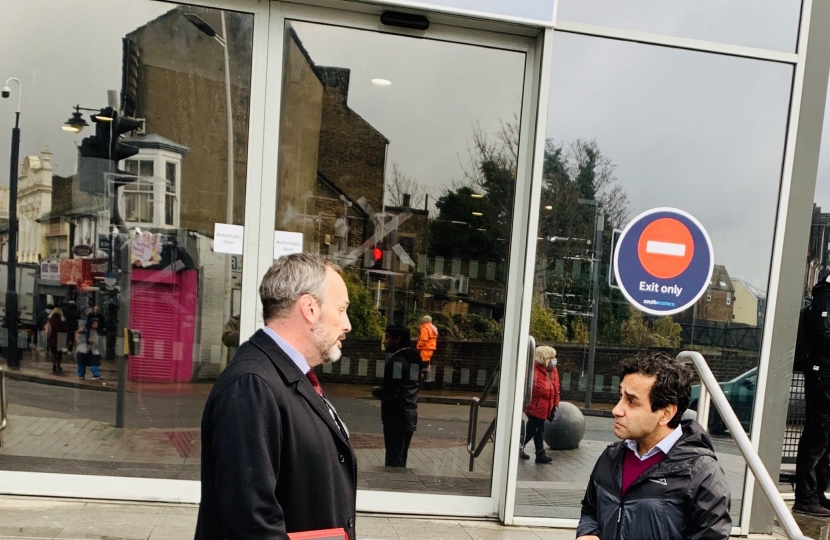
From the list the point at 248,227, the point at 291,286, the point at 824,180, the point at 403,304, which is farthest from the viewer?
the point at 824,180

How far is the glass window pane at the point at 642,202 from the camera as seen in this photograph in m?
4.92

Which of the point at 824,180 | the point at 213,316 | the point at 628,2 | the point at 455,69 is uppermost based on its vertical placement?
the point at 628,2

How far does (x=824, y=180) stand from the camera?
6.09 m

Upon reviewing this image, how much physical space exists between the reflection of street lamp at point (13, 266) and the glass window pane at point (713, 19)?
426 centimetres

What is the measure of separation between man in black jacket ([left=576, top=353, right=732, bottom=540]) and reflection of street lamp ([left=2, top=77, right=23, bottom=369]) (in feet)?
14.0

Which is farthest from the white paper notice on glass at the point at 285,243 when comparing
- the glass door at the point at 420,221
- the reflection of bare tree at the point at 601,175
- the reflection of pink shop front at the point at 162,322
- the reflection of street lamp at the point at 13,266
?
the reflection of bare tree at the point at 601,175

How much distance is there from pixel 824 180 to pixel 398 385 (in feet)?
14.7

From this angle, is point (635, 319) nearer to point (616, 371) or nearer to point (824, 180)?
point (616, 371)

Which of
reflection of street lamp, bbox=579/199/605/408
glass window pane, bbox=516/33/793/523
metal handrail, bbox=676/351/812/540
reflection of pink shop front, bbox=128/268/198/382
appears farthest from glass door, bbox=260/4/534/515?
metal handrail, bbox=676/351/812/540

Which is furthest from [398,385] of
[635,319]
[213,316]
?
[635,319]

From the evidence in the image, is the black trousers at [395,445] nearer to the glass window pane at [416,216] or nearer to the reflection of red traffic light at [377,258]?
the glass window pane at [416,216]

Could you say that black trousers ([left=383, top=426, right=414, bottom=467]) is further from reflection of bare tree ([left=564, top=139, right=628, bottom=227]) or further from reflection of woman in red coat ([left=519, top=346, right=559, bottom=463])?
reflection of bare tree ([left=564, top=139, right=628, bottom=227])

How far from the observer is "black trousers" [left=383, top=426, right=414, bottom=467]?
16.4 ft

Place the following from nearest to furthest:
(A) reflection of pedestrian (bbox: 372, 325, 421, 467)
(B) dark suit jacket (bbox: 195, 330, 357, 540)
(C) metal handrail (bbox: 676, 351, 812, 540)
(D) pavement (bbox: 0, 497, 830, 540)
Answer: (B) dark suit jacket (bbox: 195, 330, 357, 540), (C) metal handrail (bbox: 676, 351, 812, 540), (D) pavement (bbox: 0, 497, 830, 540), (A) reflection of pedestrian (bbox: 372, 325, 421, 467)
